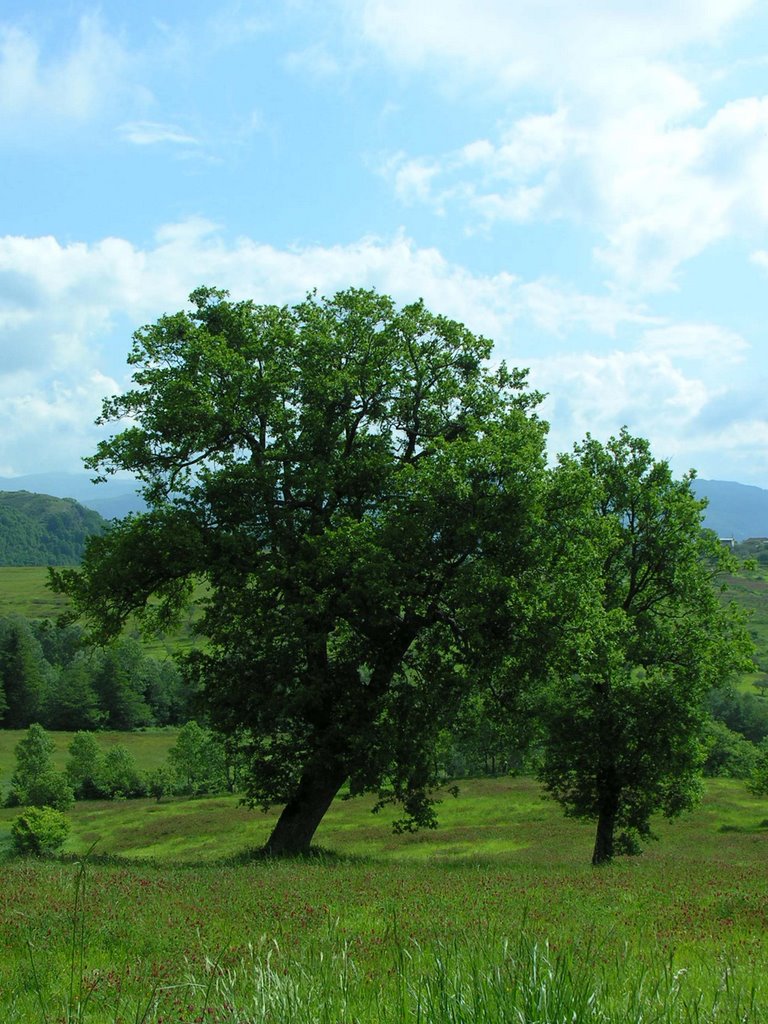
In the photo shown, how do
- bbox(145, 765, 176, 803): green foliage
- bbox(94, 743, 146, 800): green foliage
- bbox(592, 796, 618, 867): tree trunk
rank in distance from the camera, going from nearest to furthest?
1. bbox(592, 796, 618, 867): tree trunk
2. bbox(145, 765, 176, 803): green foliage
3. bbox(94, 743, 146, 800): green foliage

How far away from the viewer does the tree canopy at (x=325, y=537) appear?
66.4 ft

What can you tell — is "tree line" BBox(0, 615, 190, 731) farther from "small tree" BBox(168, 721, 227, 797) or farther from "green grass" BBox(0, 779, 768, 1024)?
"green grass" BBox(0, 779, 768, 1024)

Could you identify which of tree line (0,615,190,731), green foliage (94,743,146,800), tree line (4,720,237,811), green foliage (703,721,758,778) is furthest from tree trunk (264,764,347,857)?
tree line (0,615,190,731)

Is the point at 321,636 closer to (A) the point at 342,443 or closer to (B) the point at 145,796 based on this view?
(A) the point at 342,443

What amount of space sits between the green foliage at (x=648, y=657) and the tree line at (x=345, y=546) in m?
3.85

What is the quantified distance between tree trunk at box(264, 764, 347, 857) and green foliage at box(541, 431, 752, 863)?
8.47 meters

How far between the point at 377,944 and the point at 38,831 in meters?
31.8

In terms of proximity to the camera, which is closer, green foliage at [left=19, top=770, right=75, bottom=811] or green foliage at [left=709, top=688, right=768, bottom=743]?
green foliage at [left=19, top=770, right=75, bottom=811]

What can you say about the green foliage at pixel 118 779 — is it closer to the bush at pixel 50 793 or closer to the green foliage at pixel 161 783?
the green foliage at pixel 161 783

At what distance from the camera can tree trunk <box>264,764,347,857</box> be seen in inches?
880

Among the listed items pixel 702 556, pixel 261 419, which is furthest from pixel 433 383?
pixel 702 556

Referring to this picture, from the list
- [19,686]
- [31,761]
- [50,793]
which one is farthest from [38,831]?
[19,686]

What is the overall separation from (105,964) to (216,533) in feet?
47.3

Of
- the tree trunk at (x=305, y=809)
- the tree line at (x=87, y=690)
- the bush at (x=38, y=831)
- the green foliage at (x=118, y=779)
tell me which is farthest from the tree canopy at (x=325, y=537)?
the tree line at (x=87, y=690)
